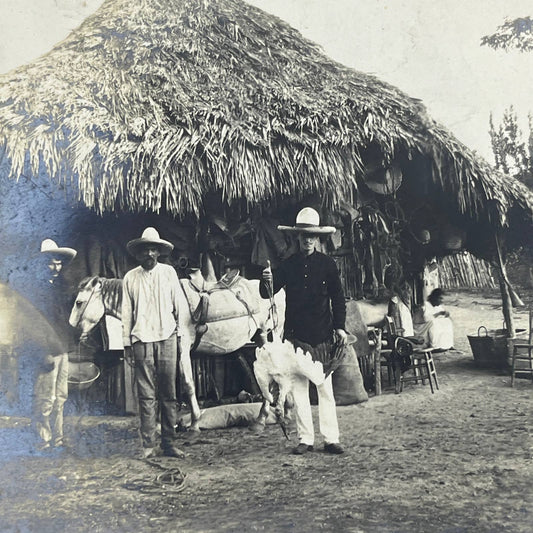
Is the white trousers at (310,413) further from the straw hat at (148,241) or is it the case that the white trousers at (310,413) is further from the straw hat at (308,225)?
the straw hat at (148,241)

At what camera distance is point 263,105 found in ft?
14.3

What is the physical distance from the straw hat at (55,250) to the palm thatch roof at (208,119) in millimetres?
355

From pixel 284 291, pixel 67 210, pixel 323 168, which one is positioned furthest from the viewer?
pixel 323 168

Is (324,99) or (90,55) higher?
(90,55)

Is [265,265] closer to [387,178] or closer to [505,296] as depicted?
[387,178]

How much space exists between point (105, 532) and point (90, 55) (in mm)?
3305

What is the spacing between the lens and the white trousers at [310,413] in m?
3.82

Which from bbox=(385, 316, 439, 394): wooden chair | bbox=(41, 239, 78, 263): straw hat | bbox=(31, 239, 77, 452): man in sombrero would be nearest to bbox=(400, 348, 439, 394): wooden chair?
bbox=(385, 316, 439, 394): wooden chair

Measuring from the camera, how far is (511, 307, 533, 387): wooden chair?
178 inches

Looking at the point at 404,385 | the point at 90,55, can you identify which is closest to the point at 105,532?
the point at 404,385

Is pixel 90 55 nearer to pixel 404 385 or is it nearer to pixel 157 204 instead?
pixel 157 204

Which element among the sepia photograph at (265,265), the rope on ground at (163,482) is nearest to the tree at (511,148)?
the sepia photograph at (265,265)

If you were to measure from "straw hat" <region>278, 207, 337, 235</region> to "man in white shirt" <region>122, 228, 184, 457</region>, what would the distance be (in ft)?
3.22

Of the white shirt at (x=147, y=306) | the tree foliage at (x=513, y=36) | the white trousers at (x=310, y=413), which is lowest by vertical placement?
the white trousers at (x=310, y=413)
